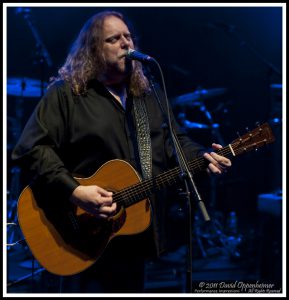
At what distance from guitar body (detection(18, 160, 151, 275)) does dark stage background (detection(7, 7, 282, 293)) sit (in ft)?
8.24

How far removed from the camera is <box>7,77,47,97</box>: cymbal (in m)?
4.93

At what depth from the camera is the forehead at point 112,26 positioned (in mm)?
2697

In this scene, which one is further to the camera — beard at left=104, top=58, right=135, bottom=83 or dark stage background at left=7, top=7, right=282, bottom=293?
dark stage background at left=7, top=7, right=282, bottom=293

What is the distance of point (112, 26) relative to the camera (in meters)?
2.71

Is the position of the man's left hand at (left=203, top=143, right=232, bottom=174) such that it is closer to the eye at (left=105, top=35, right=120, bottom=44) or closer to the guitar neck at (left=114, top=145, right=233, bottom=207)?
the guitar neck at (left=114, top=145, right=233, bottom=207)

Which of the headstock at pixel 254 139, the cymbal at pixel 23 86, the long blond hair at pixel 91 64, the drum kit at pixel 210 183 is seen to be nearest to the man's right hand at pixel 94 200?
the long blond hair at pixel 91 64

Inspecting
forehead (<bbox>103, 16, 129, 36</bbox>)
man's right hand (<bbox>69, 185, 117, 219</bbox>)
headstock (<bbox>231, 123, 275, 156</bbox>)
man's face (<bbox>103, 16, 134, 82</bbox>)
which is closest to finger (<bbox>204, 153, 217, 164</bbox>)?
headstock (<bbox>231, 123, 275, 156</bbox>)

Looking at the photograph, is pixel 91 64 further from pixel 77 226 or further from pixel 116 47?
pixel 77 226

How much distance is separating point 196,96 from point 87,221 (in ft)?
11.1

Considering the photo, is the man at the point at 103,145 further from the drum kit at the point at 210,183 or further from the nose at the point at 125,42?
the drum kit at the point at 210,183

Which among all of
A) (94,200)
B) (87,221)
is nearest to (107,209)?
(94,200)

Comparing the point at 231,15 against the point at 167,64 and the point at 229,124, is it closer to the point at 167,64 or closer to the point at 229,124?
the point at 167,64

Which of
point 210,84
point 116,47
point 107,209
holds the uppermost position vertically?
point 116,47

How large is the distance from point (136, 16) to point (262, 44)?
2.01 metres
